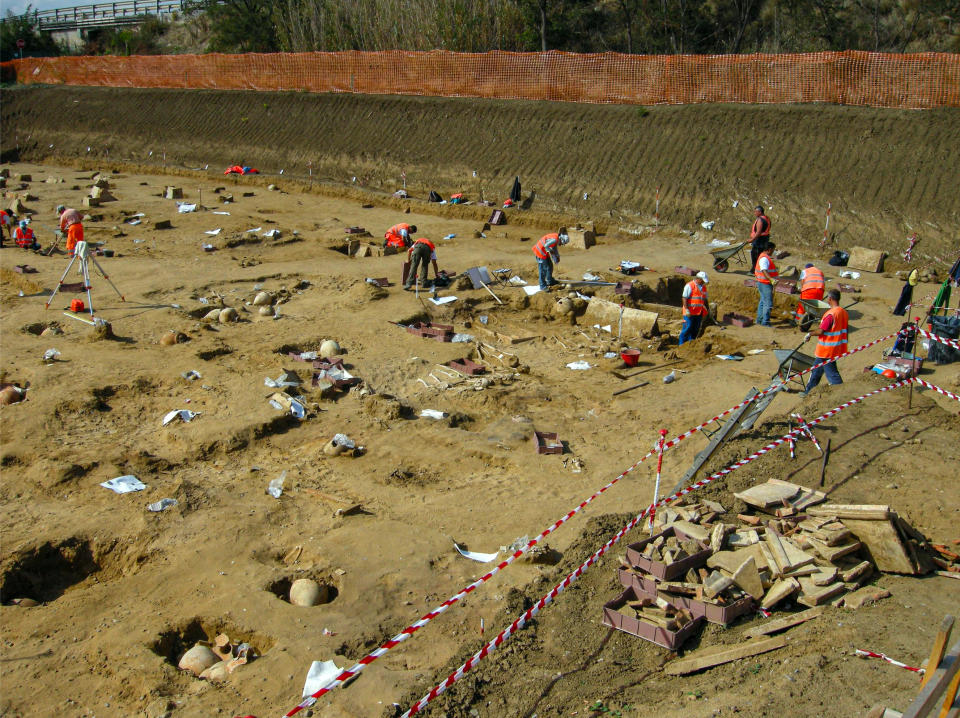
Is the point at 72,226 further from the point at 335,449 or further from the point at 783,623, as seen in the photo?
the point at 783,623

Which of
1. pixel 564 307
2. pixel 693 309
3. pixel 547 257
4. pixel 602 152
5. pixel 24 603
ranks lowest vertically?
pixel 24 603

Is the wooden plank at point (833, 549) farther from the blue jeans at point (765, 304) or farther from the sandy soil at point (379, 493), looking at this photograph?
the blue jeans at point (765, 304)

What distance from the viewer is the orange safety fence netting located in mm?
19219

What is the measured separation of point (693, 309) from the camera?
12.4m

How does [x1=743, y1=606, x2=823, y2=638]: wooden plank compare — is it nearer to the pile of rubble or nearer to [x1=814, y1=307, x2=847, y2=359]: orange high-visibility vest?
the pile of rubble

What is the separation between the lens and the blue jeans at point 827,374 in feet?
32.1

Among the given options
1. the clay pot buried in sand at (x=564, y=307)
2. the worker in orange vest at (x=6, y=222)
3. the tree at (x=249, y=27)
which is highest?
the tree at (x=249, y=27)

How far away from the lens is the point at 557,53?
24.3m

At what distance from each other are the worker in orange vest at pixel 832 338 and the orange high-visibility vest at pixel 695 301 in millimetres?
2714

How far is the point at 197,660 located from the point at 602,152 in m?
18.8

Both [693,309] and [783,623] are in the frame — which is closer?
[783,623]

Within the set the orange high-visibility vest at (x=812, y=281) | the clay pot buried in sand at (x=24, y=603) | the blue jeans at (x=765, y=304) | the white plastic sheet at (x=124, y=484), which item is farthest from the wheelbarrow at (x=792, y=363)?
the clay pot buried in sand at (x=24, y=603)

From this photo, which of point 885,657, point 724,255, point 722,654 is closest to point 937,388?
point 885,657

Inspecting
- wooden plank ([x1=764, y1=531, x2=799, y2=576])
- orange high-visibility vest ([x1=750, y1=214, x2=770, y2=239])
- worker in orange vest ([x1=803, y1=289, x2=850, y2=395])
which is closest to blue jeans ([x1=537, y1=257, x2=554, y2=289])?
orange high-visibility vest ([x1=750, y1=214, x2=770, y2=239])
